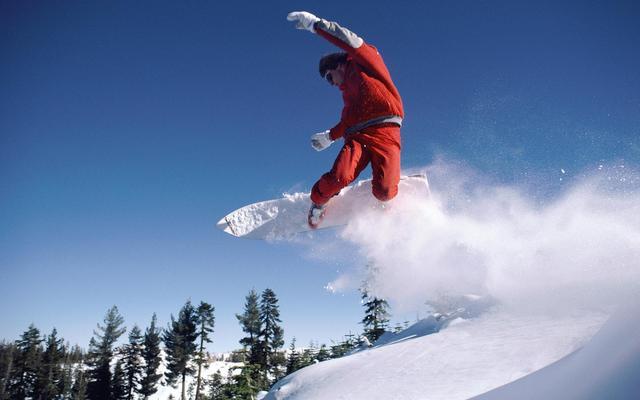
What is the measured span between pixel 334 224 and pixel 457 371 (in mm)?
5741

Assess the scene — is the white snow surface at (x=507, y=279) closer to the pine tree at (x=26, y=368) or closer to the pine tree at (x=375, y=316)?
the pine tree at (x=375, y=316)

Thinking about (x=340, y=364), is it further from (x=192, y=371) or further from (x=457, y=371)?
(x=192, y=371)

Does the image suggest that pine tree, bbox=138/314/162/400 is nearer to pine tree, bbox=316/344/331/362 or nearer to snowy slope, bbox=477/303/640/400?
pine tree, bbox=316/344/331/362

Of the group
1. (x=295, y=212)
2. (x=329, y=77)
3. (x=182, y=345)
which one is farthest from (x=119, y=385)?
Result: (x=329, y=77)

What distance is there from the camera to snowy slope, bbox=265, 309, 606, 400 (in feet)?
25.9

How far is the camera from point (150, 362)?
40.1 m

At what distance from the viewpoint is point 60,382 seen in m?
51.7

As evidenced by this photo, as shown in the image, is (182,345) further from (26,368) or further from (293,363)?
(26,368)

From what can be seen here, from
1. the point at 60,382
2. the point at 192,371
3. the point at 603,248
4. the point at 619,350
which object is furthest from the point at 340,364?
the point at 60,382

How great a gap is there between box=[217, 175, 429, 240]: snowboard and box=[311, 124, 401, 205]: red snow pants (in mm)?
983

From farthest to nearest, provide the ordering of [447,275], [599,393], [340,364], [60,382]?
[60,382] → [340,364] → [447,275] → [599,393]

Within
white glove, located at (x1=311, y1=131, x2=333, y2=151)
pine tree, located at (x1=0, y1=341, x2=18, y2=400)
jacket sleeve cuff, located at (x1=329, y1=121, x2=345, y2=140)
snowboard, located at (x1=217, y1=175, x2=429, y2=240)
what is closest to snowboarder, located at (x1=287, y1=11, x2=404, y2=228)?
jacket sleeve cuff, located at (x1=329, y1=121, x2=345, y2=140)

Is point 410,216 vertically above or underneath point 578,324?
above

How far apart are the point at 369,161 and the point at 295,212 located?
2044 millimetres
